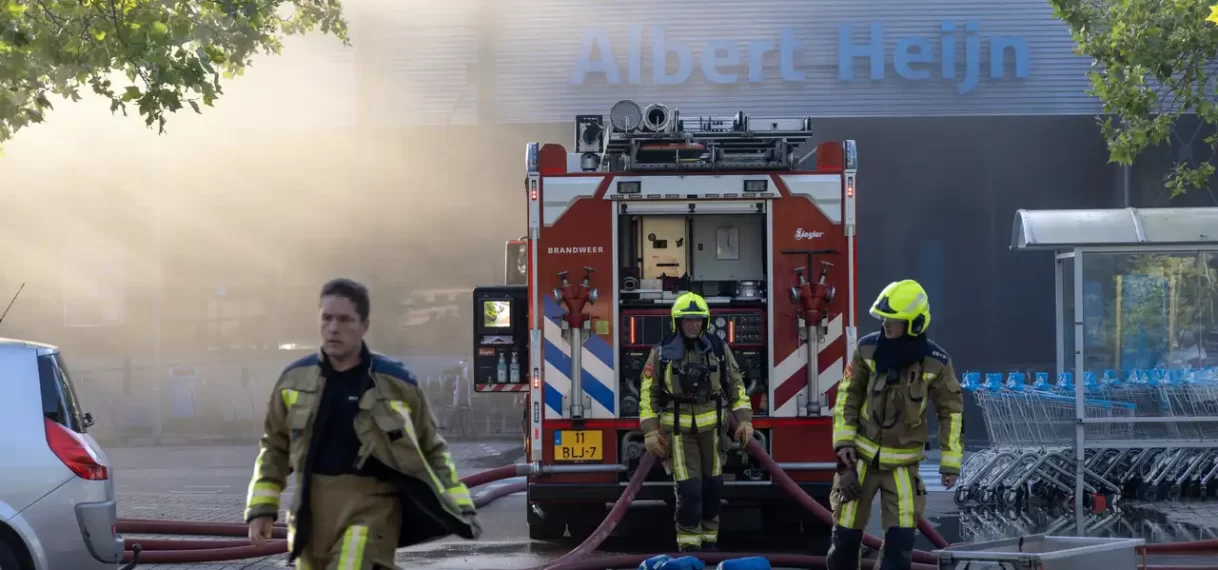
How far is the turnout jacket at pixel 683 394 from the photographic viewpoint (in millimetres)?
8453

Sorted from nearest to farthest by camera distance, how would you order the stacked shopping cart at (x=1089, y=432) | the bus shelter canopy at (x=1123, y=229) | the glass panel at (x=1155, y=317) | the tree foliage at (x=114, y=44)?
the tree foliage at (x=114, y=44)
the bus shelter canopy at (x=1123, y=229)
the stacked shopping cart at (x=1089, y=432)
the glass panel at (x=1155, y=317)

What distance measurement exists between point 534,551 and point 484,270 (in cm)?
1045

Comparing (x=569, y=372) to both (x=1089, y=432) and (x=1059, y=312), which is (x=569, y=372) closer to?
(x=1059, y=312)

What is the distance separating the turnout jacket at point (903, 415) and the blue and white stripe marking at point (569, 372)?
9.12 feet

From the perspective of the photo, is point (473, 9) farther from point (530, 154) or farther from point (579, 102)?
point (530, 154)

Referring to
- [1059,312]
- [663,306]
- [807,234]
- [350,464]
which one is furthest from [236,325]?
[350,464]

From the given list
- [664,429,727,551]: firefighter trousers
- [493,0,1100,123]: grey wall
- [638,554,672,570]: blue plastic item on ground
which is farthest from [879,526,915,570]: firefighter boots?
[493,0,1100,123]: grey wall

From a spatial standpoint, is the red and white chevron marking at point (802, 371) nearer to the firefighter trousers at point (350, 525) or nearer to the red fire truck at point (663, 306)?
the red fire truck at point (663, 306)

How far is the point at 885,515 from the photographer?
6391 millimetres

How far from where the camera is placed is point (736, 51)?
A: 60.3ft

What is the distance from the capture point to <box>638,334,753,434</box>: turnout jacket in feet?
27.7

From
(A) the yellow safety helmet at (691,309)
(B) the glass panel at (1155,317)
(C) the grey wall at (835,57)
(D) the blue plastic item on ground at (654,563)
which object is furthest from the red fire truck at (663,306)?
(C) the grey wall at (835,57)

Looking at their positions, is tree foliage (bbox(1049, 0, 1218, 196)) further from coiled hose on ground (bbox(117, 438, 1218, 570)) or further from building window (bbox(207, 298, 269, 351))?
building window (bbox(207, 298, 269, 351))

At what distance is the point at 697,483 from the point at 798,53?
36.5ft
